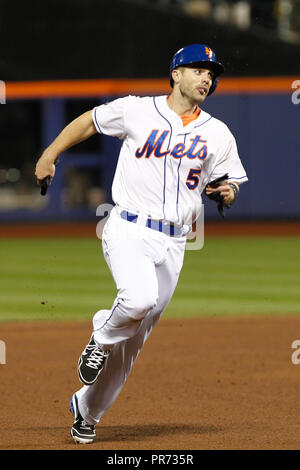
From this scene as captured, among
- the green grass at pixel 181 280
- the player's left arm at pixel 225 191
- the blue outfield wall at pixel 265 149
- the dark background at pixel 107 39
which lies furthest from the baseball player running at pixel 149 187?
the dark background at pixel 107 39

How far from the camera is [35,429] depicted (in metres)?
5.15

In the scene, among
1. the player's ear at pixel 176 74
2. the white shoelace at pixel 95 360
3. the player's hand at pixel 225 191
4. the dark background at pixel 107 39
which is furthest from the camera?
the dark background at pixel 107 39

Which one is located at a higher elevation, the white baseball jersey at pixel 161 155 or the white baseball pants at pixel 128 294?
the white baseball jersey at pixel 161 155

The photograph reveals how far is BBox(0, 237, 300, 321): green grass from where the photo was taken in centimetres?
1032

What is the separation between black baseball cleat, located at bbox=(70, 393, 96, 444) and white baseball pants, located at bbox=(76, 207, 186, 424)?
3cm

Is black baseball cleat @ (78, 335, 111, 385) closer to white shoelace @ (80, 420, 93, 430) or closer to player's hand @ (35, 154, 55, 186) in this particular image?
white shoelace @ (80, 420, 93, 430)

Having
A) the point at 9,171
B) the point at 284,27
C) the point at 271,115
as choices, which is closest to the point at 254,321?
the point at 271,115

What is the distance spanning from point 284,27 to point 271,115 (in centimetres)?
218

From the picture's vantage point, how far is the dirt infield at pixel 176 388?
4.92 meters

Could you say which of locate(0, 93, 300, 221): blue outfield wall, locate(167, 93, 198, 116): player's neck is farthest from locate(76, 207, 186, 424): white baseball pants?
locate(0, 93, 300, 221): blue outfield wall

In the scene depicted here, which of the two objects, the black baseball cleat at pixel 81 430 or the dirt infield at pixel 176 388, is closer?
the black baseball cleat at pixel 81 430

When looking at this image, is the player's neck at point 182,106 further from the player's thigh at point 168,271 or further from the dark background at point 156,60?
the dark background at point 156,60

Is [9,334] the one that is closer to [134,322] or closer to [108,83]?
[134,322]

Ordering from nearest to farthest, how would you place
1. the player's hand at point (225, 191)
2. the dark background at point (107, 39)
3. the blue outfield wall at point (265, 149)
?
the player's hand at point (225, 191) → the dark background at point (107, 39) → the blue outfield wall at point (265, 149)
